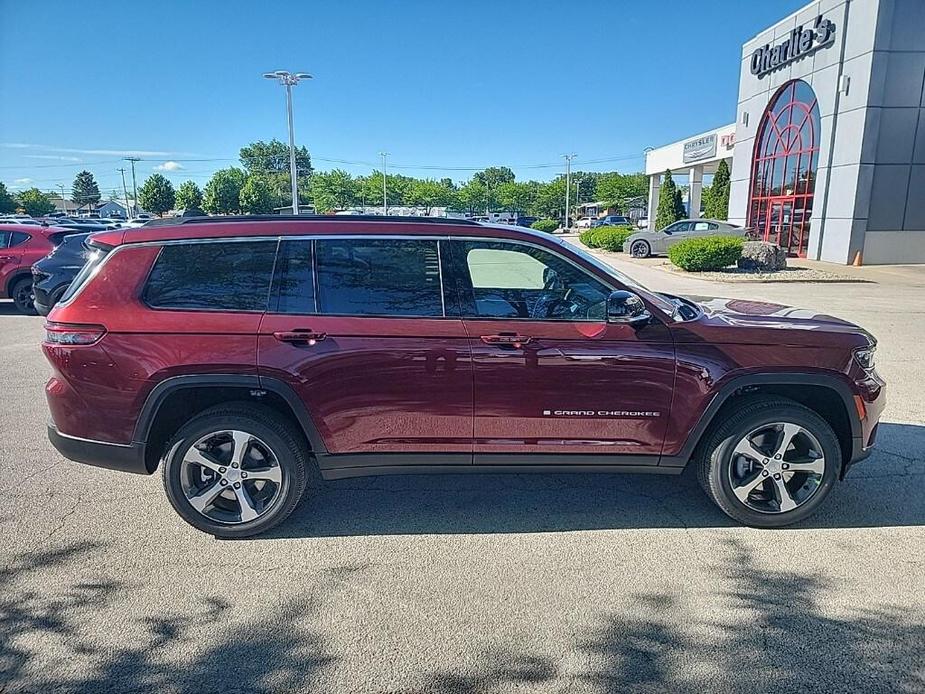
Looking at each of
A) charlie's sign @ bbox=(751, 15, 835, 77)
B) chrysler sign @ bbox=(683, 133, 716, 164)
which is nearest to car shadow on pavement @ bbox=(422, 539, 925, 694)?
charlie's sign @ bbox=(751, 15, 835, 77)

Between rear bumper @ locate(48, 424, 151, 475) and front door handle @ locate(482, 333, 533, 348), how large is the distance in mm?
2022

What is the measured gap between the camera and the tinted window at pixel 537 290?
343 centimetres

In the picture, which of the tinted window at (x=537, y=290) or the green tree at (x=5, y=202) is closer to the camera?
the tinted window at (x=537, y=290)

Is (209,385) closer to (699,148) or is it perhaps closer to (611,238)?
(611,238)

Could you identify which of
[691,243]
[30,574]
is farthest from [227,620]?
[691,243]

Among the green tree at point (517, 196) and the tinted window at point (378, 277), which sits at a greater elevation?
the green tree at point (517, 196)

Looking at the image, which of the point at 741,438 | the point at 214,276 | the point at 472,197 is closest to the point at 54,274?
the point at 214,276

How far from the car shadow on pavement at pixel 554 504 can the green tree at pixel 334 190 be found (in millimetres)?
77646

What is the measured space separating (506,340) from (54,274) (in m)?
9.82

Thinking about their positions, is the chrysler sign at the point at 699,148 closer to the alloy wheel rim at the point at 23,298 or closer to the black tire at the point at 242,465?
the alloy wheel rim at the point at 23,298

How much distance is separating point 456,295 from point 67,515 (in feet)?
9.05

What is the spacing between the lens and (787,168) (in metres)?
24.1

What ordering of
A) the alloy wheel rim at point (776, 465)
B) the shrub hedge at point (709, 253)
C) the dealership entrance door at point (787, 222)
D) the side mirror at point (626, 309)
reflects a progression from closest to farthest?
the side mirror at point (626, 309) → the alloy wheel rim at point (776, 465) → the shrub hedge at point (709, 253) → the dealership entrance door at point (787, 222)

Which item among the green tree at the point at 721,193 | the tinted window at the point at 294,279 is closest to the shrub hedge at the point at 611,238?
the green tree at the point at 721,193
